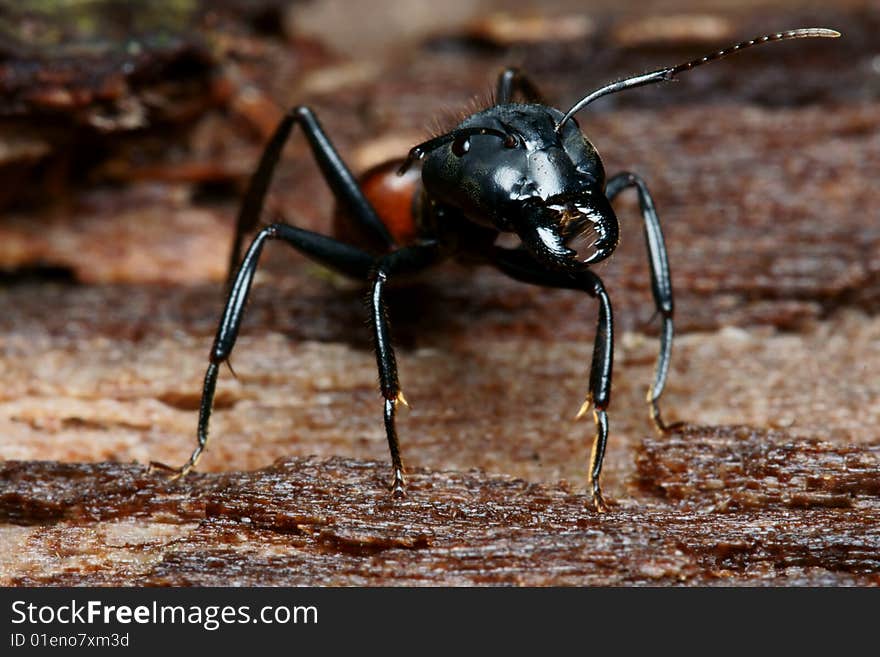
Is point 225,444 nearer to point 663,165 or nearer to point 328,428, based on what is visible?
point 328,428

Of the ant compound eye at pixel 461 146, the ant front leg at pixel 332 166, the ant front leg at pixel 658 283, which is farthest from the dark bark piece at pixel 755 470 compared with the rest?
the ant front leg at pixel 332 166

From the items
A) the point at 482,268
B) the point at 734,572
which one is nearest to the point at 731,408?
the point at 734,572

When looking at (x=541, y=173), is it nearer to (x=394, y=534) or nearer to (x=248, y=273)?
(x=248, y=273)

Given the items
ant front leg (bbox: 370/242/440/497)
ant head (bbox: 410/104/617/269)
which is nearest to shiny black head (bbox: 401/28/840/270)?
ant head (bbox: 410/104/617/269)

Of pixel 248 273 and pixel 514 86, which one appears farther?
pixel 514 86

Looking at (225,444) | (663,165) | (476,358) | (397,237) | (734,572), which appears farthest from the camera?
(663,165)

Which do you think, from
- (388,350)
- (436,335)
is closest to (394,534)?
(388,350)
